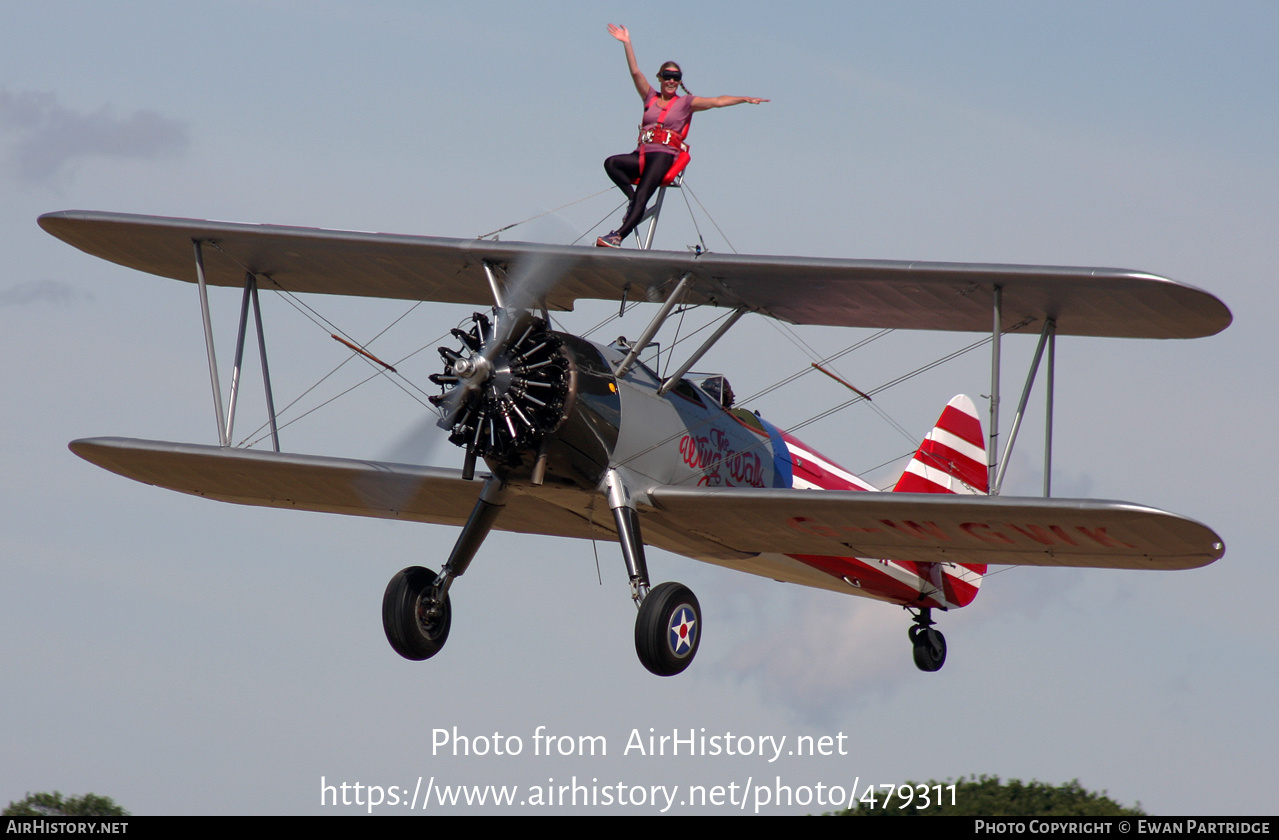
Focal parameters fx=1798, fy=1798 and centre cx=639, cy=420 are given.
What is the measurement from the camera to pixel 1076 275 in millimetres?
12594

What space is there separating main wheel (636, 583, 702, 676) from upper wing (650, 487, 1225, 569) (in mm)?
898

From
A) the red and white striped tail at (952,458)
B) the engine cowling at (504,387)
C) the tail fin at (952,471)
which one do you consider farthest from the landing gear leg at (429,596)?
the red and white striped tail at (952,458)

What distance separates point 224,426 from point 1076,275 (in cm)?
680

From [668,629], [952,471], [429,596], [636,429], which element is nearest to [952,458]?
[952,471]

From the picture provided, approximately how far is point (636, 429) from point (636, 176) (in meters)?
2.12

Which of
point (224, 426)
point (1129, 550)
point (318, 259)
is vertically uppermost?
point (318, 259)

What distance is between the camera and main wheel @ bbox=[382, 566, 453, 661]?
12945 millimetres

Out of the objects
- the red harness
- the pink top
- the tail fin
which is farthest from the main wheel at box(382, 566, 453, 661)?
the tail fin

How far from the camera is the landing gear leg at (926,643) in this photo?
1670 centimetres

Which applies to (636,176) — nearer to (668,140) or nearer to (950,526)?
(668,140)

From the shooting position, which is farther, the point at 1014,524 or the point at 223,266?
the point at 223,266

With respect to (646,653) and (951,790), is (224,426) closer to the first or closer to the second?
(646,653)

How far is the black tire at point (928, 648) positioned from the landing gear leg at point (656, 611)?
464cm
